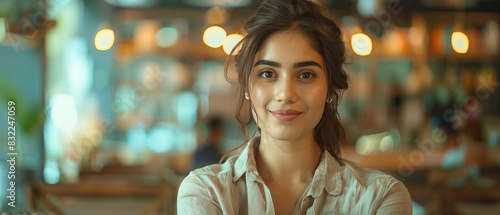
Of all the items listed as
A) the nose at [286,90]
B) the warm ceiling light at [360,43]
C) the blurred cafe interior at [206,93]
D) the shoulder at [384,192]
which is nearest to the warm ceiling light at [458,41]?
the blurred cafe interior at [206,93]

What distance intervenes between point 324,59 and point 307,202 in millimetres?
357

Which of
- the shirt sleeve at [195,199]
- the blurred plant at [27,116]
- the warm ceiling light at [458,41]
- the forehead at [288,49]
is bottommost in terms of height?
the blurred plant at [27,116]

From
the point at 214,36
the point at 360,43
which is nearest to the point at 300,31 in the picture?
the point at 360,43

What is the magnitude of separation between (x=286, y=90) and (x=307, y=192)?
26 cm

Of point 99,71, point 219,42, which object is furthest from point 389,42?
point 99,71

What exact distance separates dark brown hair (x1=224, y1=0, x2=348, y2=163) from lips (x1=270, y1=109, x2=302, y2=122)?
0.41 ft

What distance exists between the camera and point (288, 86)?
1.47 meters

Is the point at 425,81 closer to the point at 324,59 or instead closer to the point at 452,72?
the point at 452,72

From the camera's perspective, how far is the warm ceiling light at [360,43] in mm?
4484

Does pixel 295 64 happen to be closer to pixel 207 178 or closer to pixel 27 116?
pixel 207 178

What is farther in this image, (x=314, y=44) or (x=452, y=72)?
(x=452, y=72)

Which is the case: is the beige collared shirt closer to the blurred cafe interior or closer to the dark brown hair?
the dark brown hair

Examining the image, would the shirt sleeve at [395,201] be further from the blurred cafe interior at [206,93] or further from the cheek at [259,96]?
the blurred cafe interior at [206,93]

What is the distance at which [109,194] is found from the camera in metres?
A: 3.58
